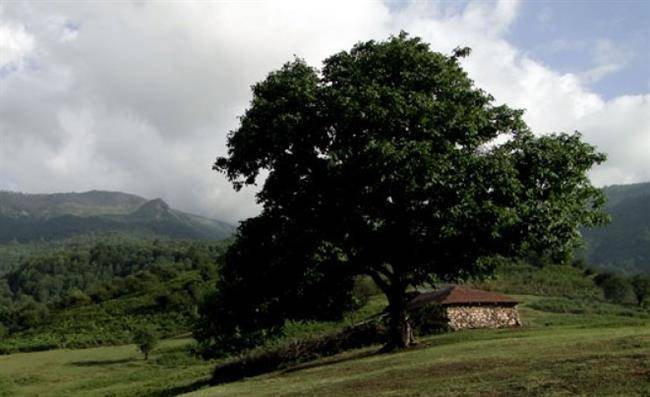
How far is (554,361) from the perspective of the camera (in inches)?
734

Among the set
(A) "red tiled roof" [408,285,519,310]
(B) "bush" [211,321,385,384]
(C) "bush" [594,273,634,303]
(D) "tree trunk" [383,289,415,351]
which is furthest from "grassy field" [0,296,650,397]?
(C) "bush" [594,273,634,303]

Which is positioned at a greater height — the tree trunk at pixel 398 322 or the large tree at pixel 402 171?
the large tree at pixel 402 171

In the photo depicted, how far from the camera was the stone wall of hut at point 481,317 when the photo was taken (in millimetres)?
47719

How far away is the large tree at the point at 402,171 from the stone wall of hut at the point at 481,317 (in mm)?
17124

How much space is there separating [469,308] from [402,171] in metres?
26.2

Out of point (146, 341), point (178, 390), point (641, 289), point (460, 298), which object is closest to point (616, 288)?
point (641, 289)

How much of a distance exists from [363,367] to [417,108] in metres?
11.1

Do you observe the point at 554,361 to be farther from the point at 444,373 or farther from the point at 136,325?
the point at 136,325

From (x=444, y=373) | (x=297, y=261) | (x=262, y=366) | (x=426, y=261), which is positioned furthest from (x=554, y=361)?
(x=262, y=366)

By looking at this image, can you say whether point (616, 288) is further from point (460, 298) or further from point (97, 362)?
point (97, 362)

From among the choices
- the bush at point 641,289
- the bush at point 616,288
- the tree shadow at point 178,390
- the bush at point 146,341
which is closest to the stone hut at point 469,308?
the tree shadow at point 178,390

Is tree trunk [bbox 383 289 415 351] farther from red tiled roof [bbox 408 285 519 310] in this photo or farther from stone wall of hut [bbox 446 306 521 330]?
A: red tiled roof [bbox 408 285 519 310]

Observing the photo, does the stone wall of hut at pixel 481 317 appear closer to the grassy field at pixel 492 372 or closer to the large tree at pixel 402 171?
the grassy field at pixel 492 372

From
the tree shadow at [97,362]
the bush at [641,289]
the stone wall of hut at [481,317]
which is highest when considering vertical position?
the stone wall of hut at [481,317]
